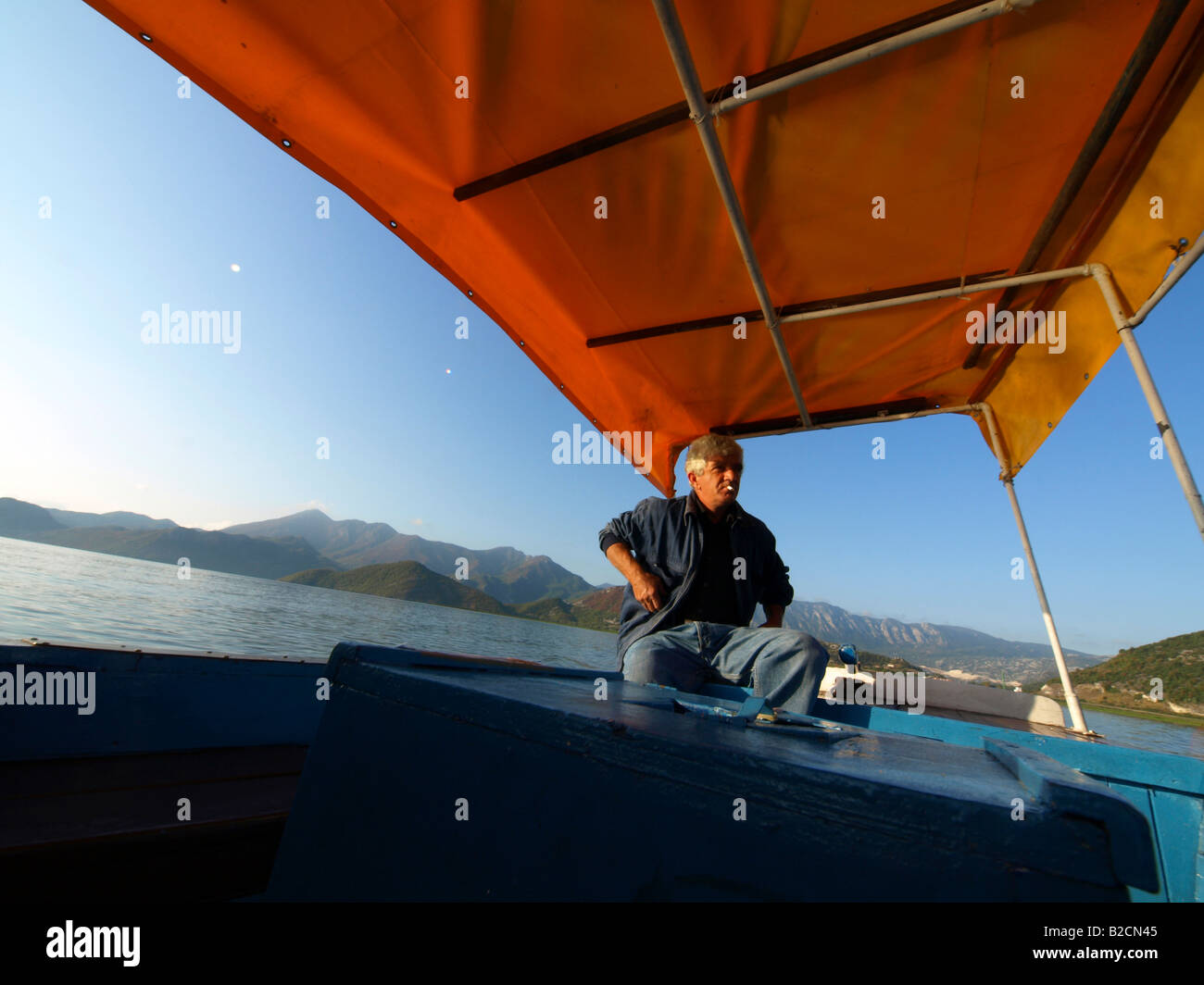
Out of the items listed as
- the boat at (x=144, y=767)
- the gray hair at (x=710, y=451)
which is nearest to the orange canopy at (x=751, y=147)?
the gray hair at (x=710, y=451)

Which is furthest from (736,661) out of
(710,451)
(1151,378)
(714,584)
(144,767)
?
(144,767)

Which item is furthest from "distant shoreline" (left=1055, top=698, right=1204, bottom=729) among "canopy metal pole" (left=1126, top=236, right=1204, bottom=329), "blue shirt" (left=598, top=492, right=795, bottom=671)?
"canopy metal pole" (left=1126, top=236, right=1204, bottom=329)

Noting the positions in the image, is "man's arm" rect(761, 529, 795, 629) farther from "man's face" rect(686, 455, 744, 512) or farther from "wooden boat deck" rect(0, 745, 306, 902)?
"wooden boat deck" rect(0, 745, 306, 902)

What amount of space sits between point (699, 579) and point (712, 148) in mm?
2006

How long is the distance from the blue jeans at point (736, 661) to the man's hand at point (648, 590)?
0.65 ft

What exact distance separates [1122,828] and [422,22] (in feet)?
8.46

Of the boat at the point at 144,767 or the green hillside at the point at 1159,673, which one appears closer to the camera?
the boat at the point at 144,767

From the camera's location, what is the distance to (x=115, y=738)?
2471mm

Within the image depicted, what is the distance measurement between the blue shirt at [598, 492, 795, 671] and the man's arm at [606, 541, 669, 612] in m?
0.08

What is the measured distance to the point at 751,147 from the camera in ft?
7.07

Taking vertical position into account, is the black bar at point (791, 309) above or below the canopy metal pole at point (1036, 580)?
above

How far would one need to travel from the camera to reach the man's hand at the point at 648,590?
2648 millimetres

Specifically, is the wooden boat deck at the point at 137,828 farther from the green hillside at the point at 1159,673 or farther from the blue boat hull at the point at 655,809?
the green hillside at the point at 1159,673

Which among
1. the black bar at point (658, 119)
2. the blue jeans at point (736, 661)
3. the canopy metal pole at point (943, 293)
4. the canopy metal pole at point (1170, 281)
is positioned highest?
the black bar at point (658, 119)
